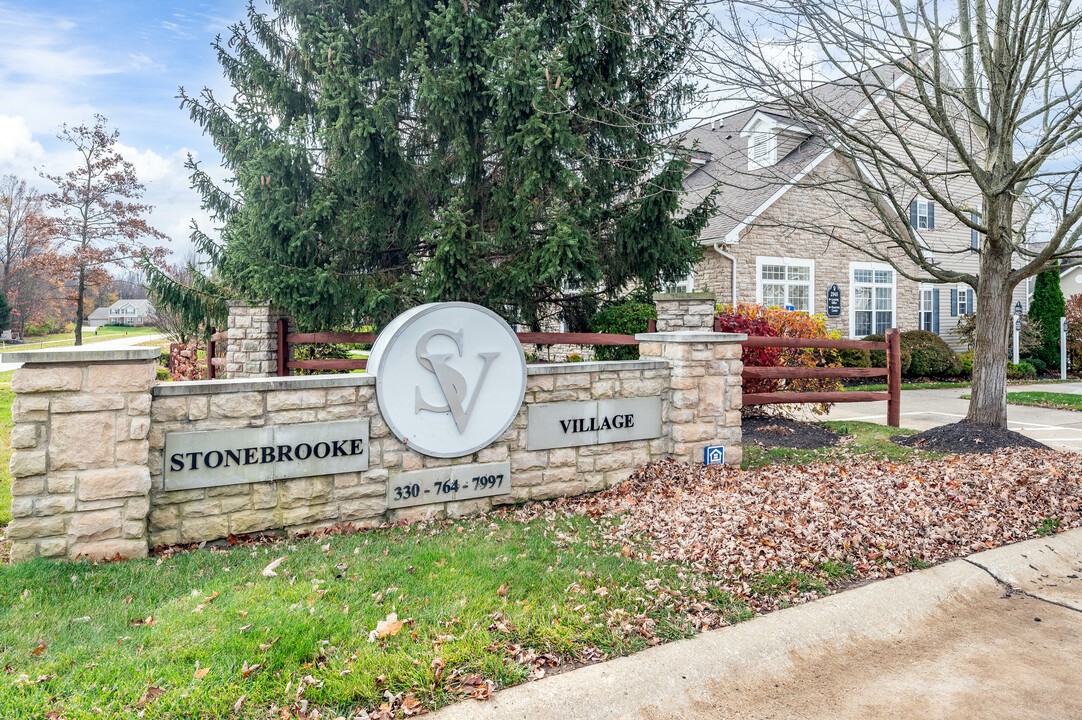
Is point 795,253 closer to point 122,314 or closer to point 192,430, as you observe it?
point 192,430

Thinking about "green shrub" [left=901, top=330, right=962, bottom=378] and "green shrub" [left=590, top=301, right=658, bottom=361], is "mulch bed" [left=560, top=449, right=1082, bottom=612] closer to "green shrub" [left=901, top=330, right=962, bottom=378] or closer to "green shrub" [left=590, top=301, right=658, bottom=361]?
"green shrub" [left=590, top=301, right=658, bottom=361]

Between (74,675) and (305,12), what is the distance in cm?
874

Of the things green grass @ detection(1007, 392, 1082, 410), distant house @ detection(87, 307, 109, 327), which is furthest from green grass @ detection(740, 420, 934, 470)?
distant house @ detection(87, 307, 109, 327)

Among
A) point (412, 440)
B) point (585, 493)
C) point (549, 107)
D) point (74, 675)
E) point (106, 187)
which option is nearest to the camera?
point (74, 675)

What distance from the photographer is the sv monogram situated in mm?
4910

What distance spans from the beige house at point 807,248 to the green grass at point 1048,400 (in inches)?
126

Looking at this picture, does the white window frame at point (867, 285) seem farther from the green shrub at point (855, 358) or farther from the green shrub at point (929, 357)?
the green shrub at point (855, 358)

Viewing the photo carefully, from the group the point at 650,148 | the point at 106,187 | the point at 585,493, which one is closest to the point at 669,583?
the point at 585,493

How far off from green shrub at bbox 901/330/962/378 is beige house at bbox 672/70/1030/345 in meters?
0.85

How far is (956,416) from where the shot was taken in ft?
34.9

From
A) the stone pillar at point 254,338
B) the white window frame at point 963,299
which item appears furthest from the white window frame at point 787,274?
the stone pillar at point 254,338

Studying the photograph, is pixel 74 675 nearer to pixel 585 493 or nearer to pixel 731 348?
pixel 585 493

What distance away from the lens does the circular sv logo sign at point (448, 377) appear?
482cm

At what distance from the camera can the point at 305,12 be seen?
8.91 metres
